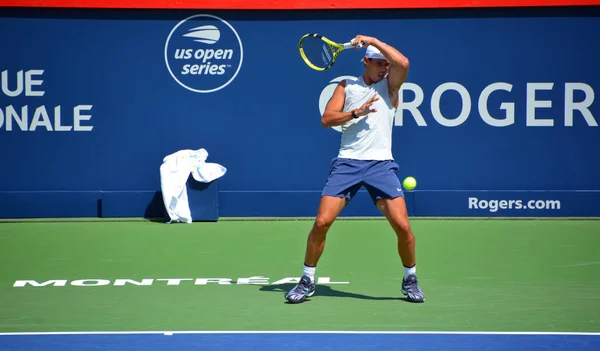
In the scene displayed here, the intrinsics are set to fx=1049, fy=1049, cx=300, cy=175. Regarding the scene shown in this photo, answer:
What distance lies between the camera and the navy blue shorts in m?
7.23

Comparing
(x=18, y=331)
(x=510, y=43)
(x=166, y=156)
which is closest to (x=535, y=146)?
(x=510, y=43)

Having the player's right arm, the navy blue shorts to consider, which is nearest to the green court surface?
the navy blue shorts

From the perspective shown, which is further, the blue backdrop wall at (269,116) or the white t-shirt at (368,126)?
the blue backdrop wall at (269,116)

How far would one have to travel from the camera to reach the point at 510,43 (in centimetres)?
1170

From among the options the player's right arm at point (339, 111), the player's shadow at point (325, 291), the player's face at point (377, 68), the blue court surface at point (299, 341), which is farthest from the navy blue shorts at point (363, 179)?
the blue court surface at point (299, 341)

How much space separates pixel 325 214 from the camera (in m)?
7.17

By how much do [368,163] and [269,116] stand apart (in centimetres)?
461

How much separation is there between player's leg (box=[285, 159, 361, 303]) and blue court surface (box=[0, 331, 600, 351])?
100cm

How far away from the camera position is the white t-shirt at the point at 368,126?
7.30 meters

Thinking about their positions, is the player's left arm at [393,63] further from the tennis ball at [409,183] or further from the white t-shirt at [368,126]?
the tennis ball at [409,183]

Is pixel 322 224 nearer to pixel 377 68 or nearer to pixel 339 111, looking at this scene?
pixel 339 111

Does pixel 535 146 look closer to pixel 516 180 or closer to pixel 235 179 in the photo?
pixel 516 180

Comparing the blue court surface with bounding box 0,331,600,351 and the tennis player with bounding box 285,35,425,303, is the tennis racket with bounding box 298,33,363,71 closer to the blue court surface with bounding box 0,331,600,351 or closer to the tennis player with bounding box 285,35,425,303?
the tennis player with bounding box 285,35,425,303

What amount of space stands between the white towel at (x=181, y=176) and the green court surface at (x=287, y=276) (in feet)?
0.72
